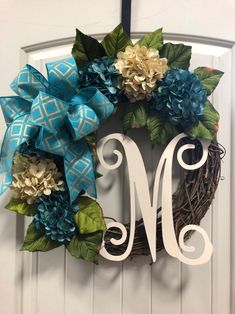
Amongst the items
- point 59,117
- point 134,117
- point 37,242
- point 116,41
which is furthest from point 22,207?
point 116,41

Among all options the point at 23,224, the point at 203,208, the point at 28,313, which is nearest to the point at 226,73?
the point at 203,208

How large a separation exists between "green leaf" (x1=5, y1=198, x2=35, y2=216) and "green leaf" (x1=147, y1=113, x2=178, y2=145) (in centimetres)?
34

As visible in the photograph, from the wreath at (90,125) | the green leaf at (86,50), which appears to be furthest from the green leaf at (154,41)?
the green leaf at (86,50)

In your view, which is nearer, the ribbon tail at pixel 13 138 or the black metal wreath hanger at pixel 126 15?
the ribbon tail at pixel 13 138

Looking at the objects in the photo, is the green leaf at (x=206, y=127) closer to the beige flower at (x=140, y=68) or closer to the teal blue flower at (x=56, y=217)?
the beige flower at (x=140, y=68)

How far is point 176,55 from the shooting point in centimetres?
76

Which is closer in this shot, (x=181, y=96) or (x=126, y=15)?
(x=181, y=96)

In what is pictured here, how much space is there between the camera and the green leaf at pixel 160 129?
76cm

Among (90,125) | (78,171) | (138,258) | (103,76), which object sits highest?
(103,76)

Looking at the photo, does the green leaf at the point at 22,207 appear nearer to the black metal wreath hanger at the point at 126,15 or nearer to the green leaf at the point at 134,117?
the green leaf at the point at 134,117

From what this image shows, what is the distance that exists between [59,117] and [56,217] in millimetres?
230

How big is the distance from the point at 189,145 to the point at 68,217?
1.08ft

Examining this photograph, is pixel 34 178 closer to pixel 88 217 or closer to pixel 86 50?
pixel 88 217

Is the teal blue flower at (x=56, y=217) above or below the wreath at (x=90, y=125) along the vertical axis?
below
